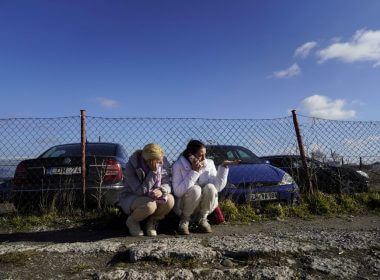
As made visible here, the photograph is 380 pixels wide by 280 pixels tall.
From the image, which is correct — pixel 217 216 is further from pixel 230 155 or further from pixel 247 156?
pixel 247 156

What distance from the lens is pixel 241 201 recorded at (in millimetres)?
5742

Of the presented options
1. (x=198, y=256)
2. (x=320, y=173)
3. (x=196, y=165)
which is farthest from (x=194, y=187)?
(x=320, y=173)

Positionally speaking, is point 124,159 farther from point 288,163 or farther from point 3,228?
point 288,163

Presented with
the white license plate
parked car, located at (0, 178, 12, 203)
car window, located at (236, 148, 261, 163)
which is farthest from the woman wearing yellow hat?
car window, located at (236, 148, 261, 163)

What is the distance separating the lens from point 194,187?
4.36m

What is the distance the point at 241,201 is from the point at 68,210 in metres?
2.47

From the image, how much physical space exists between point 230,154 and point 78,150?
2.68 metres

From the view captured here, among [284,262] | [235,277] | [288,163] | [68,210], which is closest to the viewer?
[235,277]

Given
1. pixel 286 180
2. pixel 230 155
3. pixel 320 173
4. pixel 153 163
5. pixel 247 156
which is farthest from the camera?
pixel 320 173

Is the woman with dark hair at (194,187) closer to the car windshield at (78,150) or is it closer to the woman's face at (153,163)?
the woman's face at (153,163)

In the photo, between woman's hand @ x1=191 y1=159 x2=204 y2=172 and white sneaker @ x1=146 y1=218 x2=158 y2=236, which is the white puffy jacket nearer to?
woman's hand @ x1=191 y1=159 x2=204 y2=172

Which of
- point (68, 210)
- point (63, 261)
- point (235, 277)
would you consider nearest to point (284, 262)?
point (235, 277)

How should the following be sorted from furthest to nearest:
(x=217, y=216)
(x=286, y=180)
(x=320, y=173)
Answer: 1. (x=320, y=173)
2. (x=286, y=180)
3. (x=217, y=216)

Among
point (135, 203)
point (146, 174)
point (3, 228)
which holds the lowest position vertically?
point (3, 228)
